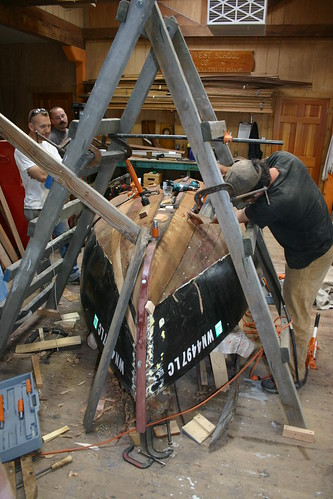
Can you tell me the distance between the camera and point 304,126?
925 centimetres

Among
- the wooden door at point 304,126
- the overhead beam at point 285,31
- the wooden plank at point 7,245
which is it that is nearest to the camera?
the wooden plank at point 7,245

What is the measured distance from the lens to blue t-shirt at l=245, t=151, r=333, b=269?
2.73 meters

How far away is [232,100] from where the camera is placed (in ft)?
28.8

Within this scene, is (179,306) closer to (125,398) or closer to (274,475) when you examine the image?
(125,398)

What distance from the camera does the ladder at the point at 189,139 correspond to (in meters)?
2.31

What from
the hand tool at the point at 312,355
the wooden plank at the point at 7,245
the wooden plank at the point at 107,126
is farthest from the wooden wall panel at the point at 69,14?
the hand tool at the point at 312,355

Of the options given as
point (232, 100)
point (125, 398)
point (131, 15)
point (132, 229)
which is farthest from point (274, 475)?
point (232, 100)

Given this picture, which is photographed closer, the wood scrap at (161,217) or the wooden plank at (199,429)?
the wooden plank at (199,429)

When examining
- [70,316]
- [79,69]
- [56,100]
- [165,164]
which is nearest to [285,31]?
[165,164]

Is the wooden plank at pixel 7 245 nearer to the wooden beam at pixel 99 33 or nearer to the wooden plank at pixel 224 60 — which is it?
the wooden plank at pixel 224 60

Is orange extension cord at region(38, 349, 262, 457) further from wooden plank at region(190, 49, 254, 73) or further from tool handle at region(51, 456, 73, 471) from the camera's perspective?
wooden plank at region(190, 49, 254, 73)

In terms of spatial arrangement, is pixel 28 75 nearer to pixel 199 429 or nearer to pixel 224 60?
pixel 224 60

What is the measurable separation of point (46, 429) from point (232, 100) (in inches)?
320

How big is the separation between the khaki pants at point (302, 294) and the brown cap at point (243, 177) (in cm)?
100
